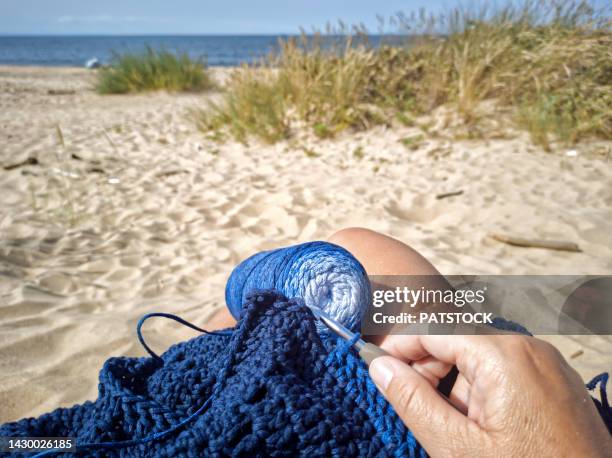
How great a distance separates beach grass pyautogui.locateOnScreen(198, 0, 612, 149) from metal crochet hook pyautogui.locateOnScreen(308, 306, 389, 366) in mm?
4685

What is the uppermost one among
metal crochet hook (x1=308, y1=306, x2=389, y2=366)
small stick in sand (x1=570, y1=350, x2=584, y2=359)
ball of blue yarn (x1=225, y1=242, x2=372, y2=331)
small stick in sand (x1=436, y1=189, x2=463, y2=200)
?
ball of blue yarn (x1=225, y1=242, x2=372, y2=331)

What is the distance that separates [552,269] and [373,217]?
1.23 metres

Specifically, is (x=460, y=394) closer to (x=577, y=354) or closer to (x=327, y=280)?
(x=327, y=280)

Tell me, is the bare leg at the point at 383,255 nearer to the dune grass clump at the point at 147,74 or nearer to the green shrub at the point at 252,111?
the green shrub at the point at 252,111

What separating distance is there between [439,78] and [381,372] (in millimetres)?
5761

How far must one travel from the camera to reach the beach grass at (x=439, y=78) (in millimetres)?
5336

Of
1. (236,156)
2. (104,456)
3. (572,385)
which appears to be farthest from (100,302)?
(236,156)

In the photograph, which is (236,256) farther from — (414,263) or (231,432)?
(231,432)

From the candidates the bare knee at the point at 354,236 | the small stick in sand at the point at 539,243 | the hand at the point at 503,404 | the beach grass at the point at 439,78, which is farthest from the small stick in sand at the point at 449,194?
the hand at the point at 503,404

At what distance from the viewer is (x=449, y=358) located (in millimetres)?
949

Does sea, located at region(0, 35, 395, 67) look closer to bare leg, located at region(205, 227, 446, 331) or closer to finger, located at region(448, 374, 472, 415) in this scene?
bare leg, located at region(205, 227, 446, 331)

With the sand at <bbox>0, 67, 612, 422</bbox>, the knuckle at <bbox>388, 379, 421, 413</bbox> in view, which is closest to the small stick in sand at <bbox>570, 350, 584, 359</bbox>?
the sand at <bbox>0, 67, 612, 422</bbox>

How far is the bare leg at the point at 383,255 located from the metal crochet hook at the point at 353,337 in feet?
1.08

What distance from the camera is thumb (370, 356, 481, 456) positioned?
85 centimetres
